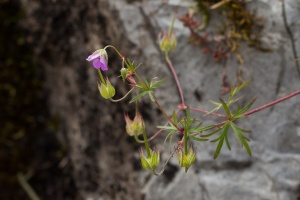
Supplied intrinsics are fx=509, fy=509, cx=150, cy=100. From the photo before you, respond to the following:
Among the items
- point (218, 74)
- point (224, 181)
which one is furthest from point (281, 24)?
point (224, 181)

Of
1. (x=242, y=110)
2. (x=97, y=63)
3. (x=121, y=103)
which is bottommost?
(x=121, y=103)

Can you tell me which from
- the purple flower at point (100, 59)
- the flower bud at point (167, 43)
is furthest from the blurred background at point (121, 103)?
the purple flower at point (100, 59)

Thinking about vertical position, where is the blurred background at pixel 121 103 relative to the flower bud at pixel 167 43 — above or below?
below

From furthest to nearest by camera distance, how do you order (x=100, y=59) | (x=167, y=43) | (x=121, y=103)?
(x=121, y=103) < (x=167, y=43) < (x=100, y=59)

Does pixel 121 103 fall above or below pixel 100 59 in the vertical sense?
below

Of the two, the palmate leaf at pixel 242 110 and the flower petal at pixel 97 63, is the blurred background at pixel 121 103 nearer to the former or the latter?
the palmate leaf at pixel 242 110

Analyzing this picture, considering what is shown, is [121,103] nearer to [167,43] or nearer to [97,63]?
[167,43]

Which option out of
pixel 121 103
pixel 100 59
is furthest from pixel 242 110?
pixel 121 103

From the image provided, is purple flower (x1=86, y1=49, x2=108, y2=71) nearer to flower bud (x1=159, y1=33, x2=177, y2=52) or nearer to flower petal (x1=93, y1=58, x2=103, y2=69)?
flower petal (x1=93, y1=58, x2=103, y2=69)

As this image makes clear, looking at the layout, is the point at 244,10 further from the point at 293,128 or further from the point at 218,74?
the point at 293,128
